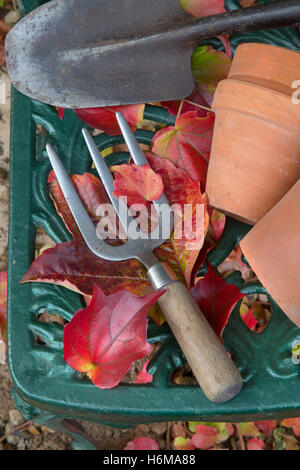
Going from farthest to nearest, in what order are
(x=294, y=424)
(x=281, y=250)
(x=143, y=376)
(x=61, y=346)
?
(x=294, y=424)
(x=143, y=376)
(x=61, y=346)
(x=281, y=250)

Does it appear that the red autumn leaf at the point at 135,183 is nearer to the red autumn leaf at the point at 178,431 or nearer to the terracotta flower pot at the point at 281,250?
the terracotta flower pot at the point at 281,250

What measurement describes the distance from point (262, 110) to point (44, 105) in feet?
1.11

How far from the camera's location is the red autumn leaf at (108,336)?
540mm

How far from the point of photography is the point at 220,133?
1.85 ft

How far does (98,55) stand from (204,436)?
817 mm

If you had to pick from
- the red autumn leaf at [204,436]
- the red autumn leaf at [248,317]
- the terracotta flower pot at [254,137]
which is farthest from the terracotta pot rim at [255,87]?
the red autumn leaf at [204,436]

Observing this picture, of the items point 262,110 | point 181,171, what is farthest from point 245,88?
point 181,171

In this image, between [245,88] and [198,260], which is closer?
[245,88]

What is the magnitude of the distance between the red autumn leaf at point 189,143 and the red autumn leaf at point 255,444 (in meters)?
0.70

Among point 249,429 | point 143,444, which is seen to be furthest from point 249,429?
point 143,444

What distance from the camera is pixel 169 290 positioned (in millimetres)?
537

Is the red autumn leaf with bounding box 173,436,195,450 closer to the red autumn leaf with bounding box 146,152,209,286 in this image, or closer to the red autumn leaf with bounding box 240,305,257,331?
the red autumn leaf with bounding box 240,305,257,331

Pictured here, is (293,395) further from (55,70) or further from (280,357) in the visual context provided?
(55,70)

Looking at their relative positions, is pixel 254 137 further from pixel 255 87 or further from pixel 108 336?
pixel 108 336
